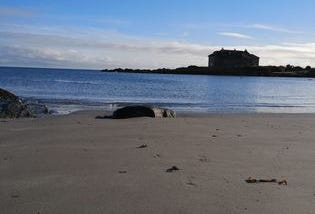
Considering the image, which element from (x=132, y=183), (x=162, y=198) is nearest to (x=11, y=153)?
(x=132, y=183)

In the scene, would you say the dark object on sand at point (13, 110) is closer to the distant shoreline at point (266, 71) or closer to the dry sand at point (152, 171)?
the dry sand at point (152, 171)

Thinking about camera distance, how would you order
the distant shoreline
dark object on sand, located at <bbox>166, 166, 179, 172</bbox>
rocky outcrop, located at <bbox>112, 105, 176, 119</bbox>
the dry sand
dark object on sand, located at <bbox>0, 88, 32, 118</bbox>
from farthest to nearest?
1. the distant shoreline
2. dark object on sand, located at <bbox>0, 88, 32, 118</bbox>
3. rocky outcrop, located at <bbox>112, 105, 176, 119</bbox>
4. dark object on sand, located at <bbox>166, 166, 179, 172</bbox>
5. the dry sand

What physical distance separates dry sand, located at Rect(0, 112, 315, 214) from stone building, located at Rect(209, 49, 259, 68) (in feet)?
503

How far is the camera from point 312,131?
12.5 meters

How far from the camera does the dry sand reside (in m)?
5.20

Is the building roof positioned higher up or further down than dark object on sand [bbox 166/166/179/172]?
higher up

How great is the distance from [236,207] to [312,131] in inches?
309

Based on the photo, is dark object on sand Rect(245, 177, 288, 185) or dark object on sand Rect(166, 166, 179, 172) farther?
dark object on sand Rect(166, 166, 179, 172)

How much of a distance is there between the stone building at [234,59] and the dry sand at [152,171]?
153 metres

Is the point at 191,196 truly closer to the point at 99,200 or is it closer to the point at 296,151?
the point at 99,200

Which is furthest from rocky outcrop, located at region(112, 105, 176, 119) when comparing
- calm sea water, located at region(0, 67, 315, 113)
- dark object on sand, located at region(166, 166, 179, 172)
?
dark object on sand, located at region(166, 166, 179, 172)

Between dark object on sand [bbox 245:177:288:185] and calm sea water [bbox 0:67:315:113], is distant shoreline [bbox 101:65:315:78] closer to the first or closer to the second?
calm sea water [bbox 0:67:315:113]

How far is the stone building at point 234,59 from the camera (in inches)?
6403

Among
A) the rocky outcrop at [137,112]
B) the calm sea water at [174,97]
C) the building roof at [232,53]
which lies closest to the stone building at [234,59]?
the building roof at [232,53]
